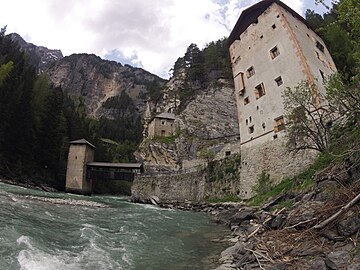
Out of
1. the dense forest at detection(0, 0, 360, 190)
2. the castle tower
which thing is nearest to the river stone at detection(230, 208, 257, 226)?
the dense forest at detection(0, 0, 360, 190)

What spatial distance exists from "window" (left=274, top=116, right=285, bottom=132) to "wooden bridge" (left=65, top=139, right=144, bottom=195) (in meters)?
21.9

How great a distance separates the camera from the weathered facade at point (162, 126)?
160 feet

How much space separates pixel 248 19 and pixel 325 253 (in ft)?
76.4

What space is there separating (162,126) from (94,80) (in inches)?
4312

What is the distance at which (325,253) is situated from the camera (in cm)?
573

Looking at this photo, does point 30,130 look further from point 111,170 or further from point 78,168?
point 111,170

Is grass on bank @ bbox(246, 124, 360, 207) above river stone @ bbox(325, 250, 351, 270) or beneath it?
above

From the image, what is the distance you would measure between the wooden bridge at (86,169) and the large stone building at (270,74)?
1928 cm

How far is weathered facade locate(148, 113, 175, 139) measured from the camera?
48656 millimetres

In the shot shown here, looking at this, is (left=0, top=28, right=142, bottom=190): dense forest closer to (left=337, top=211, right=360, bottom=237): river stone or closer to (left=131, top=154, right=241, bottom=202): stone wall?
(left=131, top=154, right=241, bottom=202): stone wall

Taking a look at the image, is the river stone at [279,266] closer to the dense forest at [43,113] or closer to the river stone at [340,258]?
the river stone at [340,258]

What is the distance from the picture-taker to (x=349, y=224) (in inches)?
237

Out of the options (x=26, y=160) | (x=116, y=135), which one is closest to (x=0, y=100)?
(x=26, y=160)

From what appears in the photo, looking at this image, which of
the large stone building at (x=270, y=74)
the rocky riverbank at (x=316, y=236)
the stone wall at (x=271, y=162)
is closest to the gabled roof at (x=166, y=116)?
the large stone building at (x=270, y=74)
